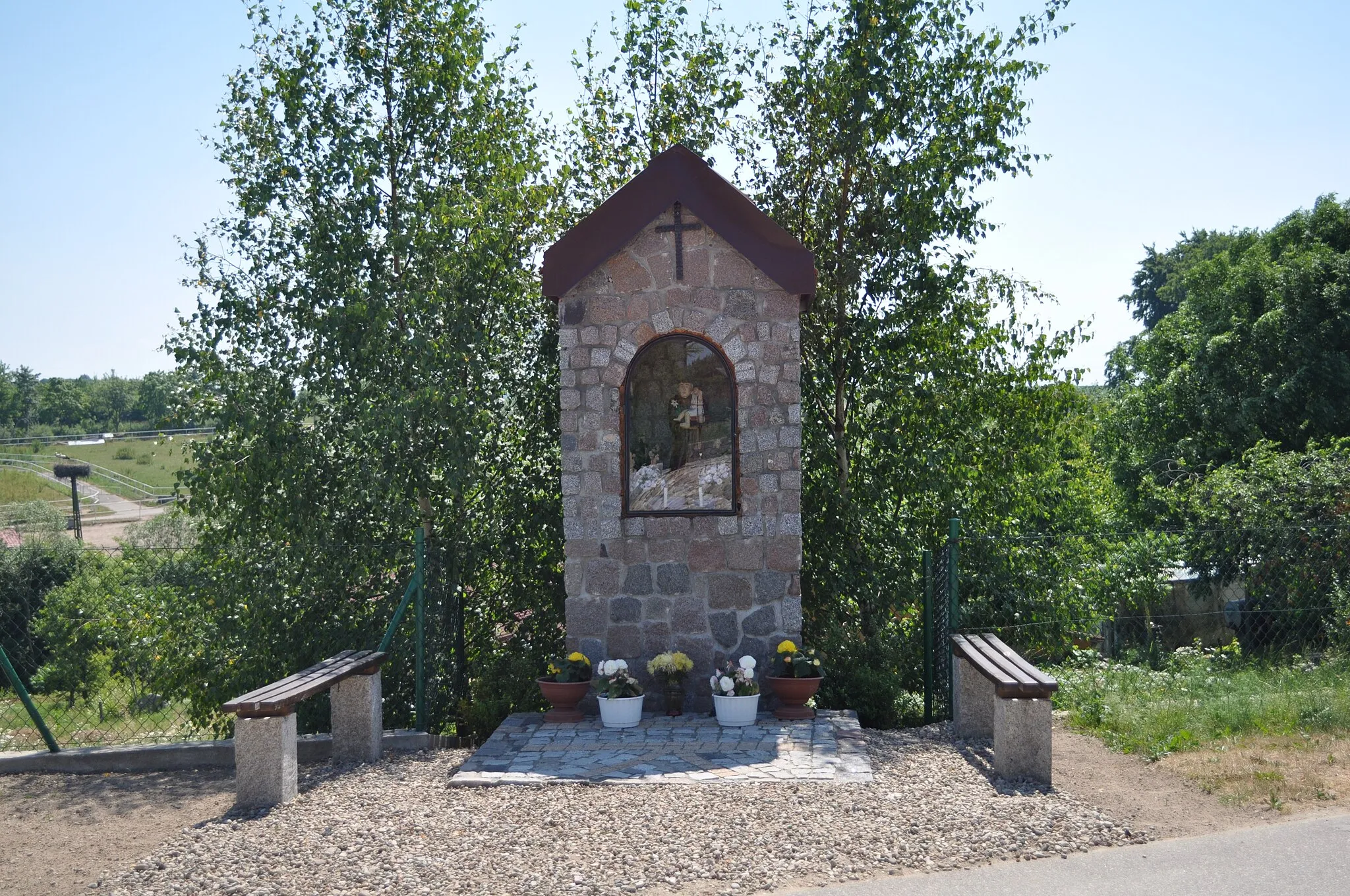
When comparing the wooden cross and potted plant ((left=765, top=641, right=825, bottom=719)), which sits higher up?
the wooden cross

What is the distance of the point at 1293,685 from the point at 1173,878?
406 cm

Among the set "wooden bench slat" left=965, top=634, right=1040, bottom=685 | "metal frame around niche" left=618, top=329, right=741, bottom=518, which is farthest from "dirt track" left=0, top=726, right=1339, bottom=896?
"metal frame around niche" left=618, top=329, right=741, bottom=518

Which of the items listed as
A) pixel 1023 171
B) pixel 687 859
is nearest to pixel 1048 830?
pixel 687 859

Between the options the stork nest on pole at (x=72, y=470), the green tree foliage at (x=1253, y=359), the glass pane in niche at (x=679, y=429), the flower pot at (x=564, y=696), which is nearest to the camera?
the flower pot at (x=564, y=696)

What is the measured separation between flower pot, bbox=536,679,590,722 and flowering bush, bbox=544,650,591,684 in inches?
1.1

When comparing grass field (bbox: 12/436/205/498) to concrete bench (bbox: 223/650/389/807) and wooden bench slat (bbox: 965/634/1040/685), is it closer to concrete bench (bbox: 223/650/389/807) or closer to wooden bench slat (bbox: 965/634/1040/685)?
concrete bench (bbox: 223/650/389/807)

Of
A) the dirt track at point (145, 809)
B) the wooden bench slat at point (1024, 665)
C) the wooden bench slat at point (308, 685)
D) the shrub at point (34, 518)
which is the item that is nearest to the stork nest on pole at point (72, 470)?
the shrub at point (34, 518)

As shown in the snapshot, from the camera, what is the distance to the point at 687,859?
5035 mm

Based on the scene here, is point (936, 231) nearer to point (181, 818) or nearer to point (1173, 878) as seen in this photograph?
point (1173, 878)

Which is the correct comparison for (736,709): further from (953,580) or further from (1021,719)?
(1021,719)

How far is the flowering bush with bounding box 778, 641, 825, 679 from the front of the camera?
7.80 metres

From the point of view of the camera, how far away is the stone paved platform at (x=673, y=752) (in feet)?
21.2

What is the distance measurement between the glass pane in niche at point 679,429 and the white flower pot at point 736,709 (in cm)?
144

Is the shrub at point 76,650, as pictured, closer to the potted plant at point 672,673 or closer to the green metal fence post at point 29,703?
the green metal fence post at point 29,703
